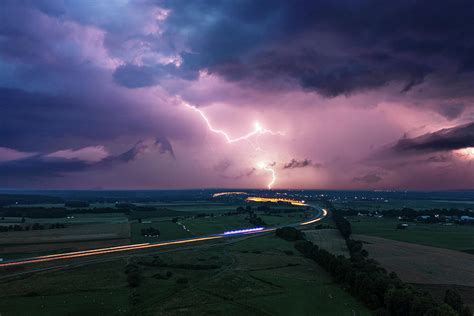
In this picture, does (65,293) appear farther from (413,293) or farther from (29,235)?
(29,235)

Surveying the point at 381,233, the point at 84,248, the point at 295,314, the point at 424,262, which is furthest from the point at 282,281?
the point at 381,233

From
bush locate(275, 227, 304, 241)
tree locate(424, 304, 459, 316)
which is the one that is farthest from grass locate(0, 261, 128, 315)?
bush locate(275, 227, 304, 241)

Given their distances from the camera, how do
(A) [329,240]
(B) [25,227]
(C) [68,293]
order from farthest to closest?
(B) [25,227], (A) [329,240], (C) [68,293]

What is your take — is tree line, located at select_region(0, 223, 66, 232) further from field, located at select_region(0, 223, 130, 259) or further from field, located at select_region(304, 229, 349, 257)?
field, located at select_region(304, 229, 349, 257)

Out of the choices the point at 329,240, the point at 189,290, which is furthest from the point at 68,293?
the point at 329,240

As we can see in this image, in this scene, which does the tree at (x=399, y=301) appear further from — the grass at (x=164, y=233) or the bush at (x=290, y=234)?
the grass at (x=164, y=233)

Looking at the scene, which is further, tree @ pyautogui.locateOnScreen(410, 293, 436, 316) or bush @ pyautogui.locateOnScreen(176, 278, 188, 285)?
bush @ pyautogui.locateOnScreen(176, 278, 188, 285)

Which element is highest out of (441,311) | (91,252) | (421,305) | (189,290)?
(441,311)

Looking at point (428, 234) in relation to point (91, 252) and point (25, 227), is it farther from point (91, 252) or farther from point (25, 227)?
point (25, 227)
